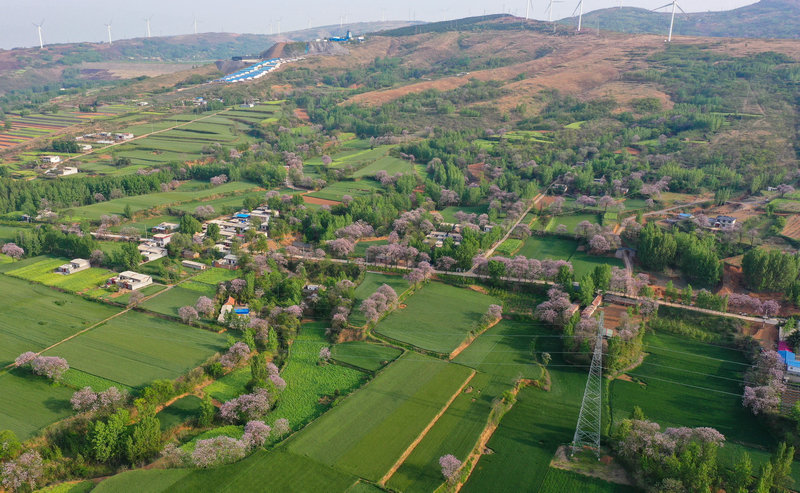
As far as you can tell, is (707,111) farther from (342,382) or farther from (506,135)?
(342,382)

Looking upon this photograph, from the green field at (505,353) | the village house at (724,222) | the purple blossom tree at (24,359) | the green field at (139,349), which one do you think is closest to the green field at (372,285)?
the green field at (505,353)

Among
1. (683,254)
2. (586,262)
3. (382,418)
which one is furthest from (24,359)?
(683,254)

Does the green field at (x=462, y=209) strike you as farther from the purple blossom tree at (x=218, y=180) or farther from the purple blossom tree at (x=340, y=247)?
the purple blossom tree at (x=218, y=180)

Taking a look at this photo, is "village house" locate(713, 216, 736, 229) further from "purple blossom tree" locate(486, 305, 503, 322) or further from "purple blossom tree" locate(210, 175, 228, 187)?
"purple blossom tree" locate(210, 175, 228, 187)

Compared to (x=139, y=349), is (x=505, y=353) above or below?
below

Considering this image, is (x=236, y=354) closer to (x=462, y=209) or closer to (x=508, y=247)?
(x=508, y=247)

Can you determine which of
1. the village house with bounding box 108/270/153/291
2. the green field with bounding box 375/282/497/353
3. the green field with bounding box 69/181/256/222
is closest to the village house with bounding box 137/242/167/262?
the village house with bounding box 108/270/153/291

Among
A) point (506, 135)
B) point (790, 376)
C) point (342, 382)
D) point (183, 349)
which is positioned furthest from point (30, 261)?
point (506, 135)
